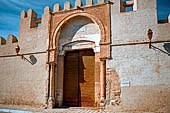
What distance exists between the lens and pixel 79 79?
319 inches

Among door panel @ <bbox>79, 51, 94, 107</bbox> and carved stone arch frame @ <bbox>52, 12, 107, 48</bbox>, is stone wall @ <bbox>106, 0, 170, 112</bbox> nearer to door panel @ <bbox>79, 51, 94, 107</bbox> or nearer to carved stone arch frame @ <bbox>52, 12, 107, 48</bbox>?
carved stone arch frame @ <bbox>52, 12, 107, 48</bbox>

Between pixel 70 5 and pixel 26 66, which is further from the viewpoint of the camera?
pixel 26 66

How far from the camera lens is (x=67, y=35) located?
8.59 meters

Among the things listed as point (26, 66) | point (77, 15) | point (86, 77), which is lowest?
point (86, 77)

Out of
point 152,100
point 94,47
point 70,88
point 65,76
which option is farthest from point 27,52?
point 152,100

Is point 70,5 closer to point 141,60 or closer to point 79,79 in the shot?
point 79,79

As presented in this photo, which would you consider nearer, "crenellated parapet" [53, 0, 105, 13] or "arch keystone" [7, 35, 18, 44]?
"crenellated parapet" [53, 0, 105, 13]

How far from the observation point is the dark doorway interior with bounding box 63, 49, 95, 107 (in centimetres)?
783

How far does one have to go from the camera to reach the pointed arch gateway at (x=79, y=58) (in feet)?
25.2

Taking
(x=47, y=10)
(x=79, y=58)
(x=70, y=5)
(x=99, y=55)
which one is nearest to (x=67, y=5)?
(x=70, y=5)

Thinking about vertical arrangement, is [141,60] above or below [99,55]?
below

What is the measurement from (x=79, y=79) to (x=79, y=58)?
104cm

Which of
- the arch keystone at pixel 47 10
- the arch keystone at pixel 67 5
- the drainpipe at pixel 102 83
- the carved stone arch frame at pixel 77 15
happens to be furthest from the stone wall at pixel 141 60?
the arch keystone at pixel 47 10

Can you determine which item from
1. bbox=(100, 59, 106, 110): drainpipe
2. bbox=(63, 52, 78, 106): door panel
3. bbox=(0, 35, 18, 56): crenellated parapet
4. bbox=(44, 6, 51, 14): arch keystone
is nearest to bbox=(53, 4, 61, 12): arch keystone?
bbox=(44, 6, 51, 14): arch keystone
